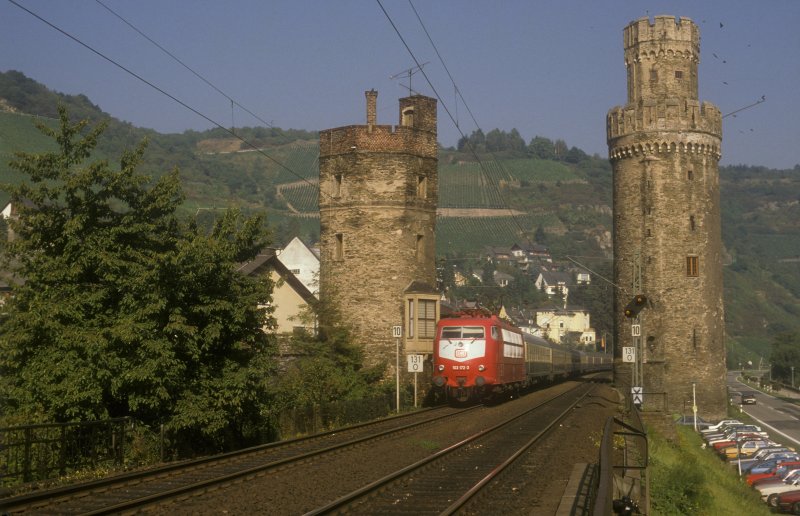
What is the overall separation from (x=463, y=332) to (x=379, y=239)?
8.93m

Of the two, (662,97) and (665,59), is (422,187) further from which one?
(665,59)

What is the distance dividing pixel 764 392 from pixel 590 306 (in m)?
55.2

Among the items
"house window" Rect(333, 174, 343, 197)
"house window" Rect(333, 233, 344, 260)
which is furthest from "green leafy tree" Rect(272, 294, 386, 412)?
"house window" Rect(333, 174, 343, 197)

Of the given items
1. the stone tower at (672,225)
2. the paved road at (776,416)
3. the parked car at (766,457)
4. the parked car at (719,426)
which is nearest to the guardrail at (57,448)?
the parked car at (766,457)

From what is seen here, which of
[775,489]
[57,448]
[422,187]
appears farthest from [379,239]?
[57,448]

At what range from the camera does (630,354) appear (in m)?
48.5

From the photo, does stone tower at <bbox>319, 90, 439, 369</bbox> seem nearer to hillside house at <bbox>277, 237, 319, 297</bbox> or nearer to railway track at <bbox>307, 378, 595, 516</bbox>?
railway track at <bbox>307, 378, 595, 516</bbox>

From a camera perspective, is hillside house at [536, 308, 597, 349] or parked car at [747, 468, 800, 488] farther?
hillside house at [536, 308, 597, 349]

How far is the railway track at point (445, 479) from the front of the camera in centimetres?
1527

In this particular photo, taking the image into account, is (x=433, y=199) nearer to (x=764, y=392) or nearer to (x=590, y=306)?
(x=764, y=392)

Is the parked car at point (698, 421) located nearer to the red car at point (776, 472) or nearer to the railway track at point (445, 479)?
the red car at point (776, 472)

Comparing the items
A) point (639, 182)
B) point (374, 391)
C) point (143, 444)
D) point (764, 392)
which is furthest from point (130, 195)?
point (764, 392)

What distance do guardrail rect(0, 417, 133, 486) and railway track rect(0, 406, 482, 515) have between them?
5.21 ft

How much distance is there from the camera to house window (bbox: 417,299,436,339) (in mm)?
47188
